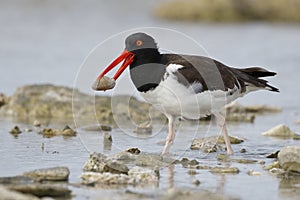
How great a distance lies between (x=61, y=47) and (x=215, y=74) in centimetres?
1144

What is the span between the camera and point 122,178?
696 cm

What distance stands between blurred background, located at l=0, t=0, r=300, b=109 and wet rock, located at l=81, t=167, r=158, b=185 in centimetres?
254

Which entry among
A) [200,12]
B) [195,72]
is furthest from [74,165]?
[200,12]

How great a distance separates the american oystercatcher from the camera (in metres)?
8.34

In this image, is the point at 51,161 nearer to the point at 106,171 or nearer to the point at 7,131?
the point at 106,171

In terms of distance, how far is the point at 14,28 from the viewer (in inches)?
905

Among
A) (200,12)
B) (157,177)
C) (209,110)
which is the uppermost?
(200,12)

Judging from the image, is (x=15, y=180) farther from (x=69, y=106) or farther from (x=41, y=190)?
(x=69, y=106)

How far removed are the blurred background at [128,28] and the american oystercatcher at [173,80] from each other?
1.02 m

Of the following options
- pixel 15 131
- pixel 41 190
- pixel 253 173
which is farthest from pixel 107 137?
pixel 41 190

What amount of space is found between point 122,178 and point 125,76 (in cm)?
273

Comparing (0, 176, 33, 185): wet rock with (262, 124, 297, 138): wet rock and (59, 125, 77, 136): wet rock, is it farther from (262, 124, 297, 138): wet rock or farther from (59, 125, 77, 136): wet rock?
(262, 124, 297, 138): wet rock

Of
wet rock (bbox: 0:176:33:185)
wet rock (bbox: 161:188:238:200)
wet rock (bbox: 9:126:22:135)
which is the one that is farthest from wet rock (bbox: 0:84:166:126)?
wet rock (bbox: 161:188:238:200)

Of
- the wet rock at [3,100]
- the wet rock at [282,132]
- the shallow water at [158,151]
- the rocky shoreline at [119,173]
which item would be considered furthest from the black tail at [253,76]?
the wet rock at [3,100]
